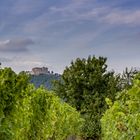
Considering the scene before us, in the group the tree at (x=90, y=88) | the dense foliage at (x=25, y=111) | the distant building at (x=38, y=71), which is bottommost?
the dense foliage at (x=25, y=111)

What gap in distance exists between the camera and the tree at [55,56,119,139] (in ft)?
151

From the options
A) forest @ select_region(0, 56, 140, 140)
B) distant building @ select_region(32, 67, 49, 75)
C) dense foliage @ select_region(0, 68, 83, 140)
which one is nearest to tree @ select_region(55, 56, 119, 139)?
forest @ select_region(0, 56, 140, 140)

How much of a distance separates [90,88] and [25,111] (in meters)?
30.7

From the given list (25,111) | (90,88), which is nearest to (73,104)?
(90,88)

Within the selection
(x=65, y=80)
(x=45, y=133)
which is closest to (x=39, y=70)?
(x=65, y=80)

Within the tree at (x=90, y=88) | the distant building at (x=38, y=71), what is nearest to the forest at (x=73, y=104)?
the tree at (x=90, y=88)

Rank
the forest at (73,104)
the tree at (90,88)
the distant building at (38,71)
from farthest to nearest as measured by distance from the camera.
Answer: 1. the distant building at (38,71)
2. the tree at (90,88)
3. the forest at (73,104)

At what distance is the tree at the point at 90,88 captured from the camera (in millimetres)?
45969

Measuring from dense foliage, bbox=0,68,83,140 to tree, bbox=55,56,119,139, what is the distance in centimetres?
1416

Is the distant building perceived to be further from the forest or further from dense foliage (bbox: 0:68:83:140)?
dense foliage (bbox: 0:68:83:140)

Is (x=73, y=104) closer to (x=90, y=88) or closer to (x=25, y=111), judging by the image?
(x=90, y=88)

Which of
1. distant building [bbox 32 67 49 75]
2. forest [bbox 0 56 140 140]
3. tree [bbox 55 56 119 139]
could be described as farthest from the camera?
distant building [bbox 32 67 49 75]

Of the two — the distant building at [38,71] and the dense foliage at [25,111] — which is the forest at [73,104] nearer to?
the dense foliage at [25,111]

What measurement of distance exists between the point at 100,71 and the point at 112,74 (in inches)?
77.6
